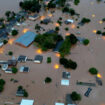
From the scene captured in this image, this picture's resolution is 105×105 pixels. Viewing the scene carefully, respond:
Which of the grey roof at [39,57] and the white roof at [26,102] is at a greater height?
the grey roof at [39,57]

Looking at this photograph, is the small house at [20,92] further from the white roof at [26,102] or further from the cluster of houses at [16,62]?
the cluster of houses at [16,62]

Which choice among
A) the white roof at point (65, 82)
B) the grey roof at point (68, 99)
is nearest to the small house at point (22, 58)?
the white roof at point (65, 82)

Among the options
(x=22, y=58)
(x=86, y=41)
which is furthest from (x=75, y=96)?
(x=86, y=41)

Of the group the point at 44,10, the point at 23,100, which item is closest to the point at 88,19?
the point at 44,10

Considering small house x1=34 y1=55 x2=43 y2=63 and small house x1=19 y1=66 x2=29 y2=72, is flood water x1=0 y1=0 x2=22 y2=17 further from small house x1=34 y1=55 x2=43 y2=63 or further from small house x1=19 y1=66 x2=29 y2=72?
small house x1=19 y1=66 x2=29 y2=72

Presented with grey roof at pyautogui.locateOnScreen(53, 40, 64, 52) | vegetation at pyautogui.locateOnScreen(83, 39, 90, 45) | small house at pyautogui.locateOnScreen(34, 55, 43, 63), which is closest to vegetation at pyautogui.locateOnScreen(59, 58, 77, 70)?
grey roof at pyautogui.locateOnScreen(53, 40, 64, 52)
